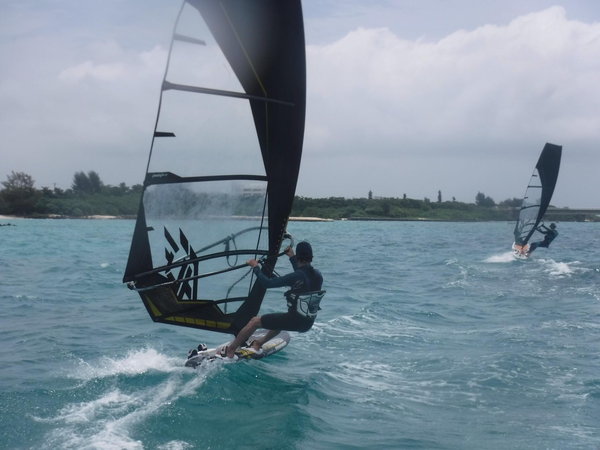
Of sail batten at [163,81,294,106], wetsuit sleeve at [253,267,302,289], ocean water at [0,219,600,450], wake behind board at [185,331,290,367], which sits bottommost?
ocean water at [0,219,600,450]

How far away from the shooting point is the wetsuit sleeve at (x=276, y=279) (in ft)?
23.2

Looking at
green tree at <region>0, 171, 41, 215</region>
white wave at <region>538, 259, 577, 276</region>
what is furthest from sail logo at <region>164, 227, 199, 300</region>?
green tree at <region>0, 171, 41, 215</region>

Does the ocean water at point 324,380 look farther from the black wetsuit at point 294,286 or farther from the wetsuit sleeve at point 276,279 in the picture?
the wetsuit sleeve at point 276,279

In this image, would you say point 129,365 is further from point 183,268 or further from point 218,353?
point 183,268

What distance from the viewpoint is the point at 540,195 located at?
25.7m

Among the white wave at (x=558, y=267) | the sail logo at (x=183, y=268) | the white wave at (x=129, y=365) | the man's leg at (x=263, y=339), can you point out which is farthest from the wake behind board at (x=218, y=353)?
the white wave at (x=558, y=267)

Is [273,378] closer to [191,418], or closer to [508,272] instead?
[191,418]

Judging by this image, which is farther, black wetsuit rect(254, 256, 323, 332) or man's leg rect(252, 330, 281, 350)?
man's leg rect(252, 330, 281, 350)

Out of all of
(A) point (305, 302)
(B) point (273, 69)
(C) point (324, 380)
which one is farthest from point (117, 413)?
(B) point (273, 69)

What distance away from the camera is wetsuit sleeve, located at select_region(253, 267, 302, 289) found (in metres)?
7.07

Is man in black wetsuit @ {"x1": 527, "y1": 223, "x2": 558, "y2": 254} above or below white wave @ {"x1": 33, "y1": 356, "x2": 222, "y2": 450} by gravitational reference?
above

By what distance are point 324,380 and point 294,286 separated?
60.9 inches

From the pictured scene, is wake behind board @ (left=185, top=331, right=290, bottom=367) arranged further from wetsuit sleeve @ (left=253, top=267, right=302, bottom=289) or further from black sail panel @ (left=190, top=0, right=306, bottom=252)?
black sail panel @ (left=190, top=0, right=306, bottom=252)

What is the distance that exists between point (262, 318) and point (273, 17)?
3.13 meters
